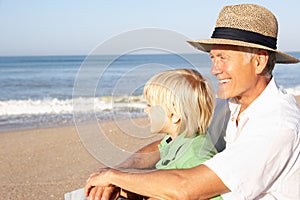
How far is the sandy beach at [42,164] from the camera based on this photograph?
5922mm

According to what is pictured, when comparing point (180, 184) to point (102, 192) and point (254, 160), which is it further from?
point (102, 192)

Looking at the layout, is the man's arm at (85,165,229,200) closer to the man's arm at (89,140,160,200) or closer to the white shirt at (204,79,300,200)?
the white shirt at (204,79,300,200)

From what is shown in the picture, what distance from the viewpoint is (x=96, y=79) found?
274cm

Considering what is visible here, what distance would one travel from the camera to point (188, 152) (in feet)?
8.45

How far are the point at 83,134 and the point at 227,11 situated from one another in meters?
0.99

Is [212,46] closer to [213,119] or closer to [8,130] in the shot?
[213,119]

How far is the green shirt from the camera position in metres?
2.54

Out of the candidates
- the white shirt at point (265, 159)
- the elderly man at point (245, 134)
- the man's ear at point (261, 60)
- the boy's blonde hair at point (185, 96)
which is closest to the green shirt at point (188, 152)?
the boy's blonde hair at point (185, 96)

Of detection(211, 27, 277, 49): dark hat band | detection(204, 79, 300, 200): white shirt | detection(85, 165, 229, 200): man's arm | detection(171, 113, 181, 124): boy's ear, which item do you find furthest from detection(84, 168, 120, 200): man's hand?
detection(211, 27, 277, 49): dark hat band

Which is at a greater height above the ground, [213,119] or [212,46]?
[212,46]

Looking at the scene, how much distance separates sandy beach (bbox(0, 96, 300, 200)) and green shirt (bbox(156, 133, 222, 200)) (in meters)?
2.81

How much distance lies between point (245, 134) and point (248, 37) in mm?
515

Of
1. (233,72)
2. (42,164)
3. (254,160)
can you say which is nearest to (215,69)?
(233,72)

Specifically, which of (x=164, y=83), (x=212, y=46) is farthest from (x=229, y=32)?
(x=164, y=83)
